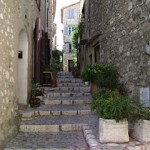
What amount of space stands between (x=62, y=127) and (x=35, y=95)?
265 centimetres

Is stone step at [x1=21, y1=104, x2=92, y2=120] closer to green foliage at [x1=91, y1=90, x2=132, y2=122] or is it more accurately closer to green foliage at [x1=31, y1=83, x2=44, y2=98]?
green foliage at [x1=31, y1=83, x2=44, y2=98]

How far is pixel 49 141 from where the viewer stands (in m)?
5.66

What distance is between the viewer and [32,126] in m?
6.58

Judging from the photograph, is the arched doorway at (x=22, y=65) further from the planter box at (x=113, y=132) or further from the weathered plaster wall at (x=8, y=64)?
the planter box at (x=113, y=132)

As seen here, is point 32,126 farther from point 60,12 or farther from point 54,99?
point 60,12

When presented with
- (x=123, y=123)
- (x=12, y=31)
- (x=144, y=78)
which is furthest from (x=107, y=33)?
(x=123, y=123)

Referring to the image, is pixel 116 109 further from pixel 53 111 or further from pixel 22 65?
pixel 22 65

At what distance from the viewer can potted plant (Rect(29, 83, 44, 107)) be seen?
8359 millimetres

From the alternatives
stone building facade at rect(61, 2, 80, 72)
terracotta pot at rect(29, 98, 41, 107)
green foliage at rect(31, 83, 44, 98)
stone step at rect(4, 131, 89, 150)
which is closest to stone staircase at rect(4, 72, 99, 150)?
stone step at rect(4, 131, 89, 150)

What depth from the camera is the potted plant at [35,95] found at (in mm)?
8359

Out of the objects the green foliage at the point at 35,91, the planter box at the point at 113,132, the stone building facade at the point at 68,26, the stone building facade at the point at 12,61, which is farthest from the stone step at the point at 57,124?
the stone building facade at the point at 68,26

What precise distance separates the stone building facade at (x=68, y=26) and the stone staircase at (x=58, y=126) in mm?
23408

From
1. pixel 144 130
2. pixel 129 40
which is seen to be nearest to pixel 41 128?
pixel 144 130

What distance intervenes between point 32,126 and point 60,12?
1164 inches
